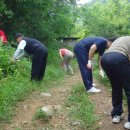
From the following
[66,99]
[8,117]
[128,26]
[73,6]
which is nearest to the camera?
[8,117]

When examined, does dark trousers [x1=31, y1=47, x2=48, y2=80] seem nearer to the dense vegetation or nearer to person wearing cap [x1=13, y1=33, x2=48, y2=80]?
person wearing cap [x1=13, y1=33, x2=48, y2=80]

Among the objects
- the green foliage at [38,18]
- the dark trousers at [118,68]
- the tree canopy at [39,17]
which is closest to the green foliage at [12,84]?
the dark trousers at [118,68]

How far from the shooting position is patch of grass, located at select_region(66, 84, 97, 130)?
22.7 feet

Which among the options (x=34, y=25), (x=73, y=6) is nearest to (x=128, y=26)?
(x=73, y=6)

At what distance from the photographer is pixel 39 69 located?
10883 millimetres

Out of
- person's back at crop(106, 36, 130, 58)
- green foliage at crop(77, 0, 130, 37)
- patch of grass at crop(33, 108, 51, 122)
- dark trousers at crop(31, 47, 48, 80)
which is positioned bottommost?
green foliage at crop(77, 0, 130, 37)

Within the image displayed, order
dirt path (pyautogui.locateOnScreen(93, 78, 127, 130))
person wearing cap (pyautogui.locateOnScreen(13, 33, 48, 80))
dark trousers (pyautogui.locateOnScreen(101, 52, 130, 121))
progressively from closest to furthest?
dark trousers (pyautogui.locateOnScreen(101, 52, 130, 121)), dirt path (pyautogui.locateOnScreen(93, 78, 127, 130)), person wearing cap (pyautogui.locateOnScreen(13, 33, 48, 80))

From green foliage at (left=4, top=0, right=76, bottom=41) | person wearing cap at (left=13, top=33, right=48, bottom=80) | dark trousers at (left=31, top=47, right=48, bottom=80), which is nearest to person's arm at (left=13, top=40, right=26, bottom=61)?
person wearing cap at (left=13, top=33, right=48, bottom=80)

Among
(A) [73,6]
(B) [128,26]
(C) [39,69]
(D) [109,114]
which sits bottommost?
(B) [128,26]

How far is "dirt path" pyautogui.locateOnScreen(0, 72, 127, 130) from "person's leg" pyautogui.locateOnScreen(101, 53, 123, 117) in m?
0.34

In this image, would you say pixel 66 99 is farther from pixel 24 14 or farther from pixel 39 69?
pixel 24 14

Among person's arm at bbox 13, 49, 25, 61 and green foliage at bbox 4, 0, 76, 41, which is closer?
person's arm at bbox 13, 49, 25, 61

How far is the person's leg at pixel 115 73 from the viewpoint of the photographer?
621cm

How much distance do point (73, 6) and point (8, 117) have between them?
17.6 meters
